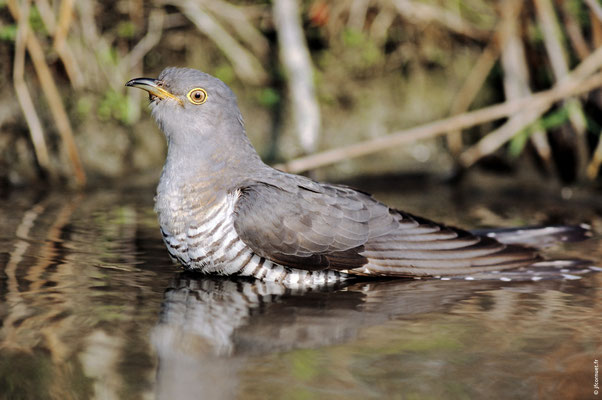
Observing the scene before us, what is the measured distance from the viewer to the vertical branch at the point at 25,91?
539 centimetres

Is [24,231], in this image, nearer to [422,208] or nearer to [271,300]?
[271,300]

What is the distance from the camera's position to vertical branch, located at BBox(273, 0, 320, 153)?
20.1ft

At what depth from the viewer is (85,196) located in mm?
5543

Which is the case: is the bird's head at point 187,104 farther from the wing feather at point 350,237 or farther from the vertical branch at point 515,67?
the vertical branch at point 515,67

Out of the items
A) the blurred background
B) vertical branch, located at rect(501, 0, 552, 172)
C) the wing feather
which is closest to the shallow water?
the wing feather

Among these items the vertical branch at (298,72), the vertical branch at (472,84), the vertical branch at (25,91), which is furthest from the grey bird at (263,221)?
the vertical branch at (472,84)

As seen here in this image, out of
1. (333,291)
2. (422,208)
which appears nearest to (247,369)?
(333,291)

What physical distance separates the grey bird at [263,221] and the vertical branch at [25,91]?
221 cm

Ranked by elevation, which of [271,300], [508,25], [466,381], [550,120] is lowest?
[466,381]

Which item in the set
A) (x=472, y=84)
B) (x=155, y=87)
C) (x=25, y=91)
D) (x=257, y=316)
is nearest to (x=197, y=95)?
(x=155, y=87)

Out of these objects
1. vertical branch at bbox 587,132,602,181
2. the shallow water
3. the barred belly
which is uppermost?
vertical branch at bbox 587,132,602,181

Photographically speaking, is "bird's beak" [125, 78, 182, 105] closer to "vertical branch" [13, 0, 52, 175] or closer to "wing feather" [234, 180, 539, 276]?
"wing feather" [234, 180, 539, 276]

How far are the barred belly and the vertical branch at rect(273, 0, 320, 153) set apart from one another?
109 inches

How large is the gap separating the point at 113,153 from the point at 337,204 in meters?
3.28
